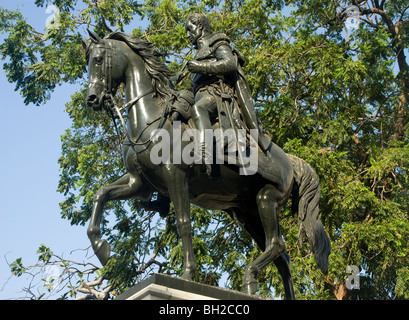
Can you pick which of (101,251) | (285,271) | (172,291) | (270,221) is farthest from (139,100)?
(285,271)

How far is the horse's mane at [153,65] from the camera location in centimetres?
750

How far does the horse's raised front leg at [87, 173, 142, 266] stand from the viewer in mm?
6758

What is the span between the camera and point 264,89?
613 inches

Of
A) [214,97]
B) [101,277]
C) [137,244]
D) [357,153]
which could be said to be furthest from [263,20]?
[214,97]

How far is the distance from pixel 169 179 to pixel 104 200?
2.43 feet

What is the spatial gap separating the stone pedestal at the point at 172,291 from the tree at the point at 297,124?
23.0 ft

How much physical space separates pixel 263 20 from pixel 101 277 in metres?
7.34

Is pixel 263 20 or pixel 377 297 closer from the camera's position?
pixel 377 297

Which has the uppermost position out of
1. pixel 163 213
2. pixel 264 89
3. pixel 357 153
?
pixel 264 89

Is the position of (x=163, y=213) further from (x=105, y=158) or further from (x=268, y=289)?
(x=105, y=158)

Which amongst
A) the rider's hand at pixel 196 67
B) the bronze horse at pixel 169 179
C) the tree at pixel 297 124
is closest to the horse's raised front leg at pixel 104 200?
the bronze horse at pixel 169 179

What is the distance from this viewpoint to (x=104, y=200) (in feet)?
23.1

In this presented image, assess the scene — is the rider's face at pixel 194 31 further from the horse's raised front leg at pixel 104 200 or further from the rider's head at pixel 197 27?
the horse's raised front leg at pixel 104 200

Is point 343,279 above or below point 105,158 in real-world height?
below
